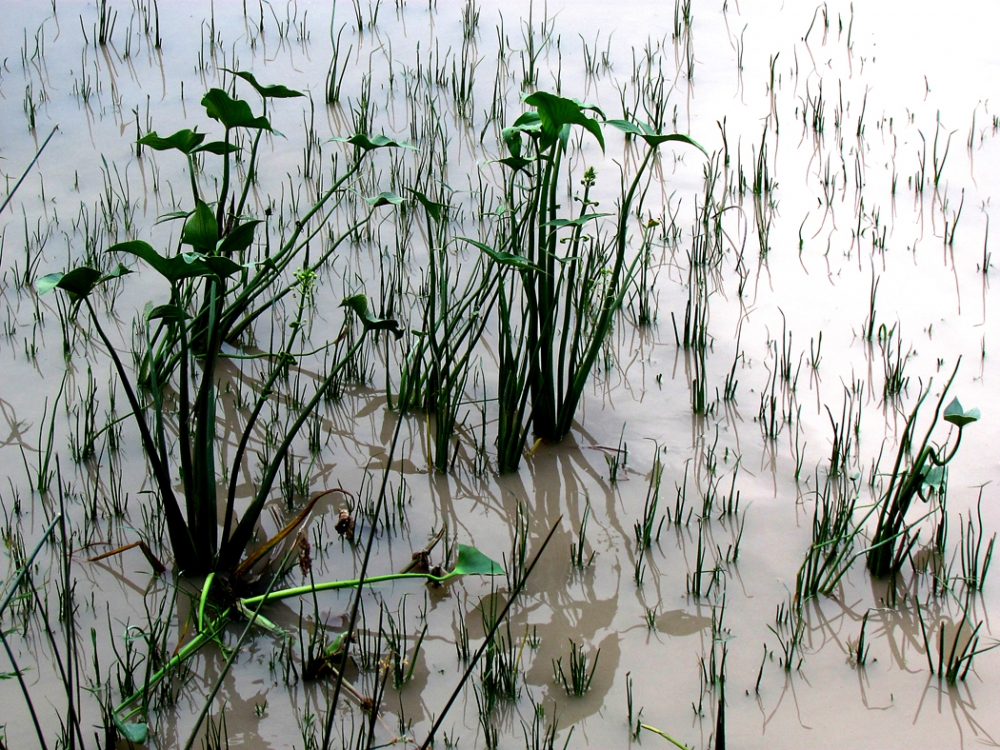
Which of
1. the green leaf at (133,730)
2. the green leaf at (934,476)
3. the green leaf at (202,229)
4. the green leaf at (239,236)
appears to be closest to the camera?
the green leaf at (133,730)

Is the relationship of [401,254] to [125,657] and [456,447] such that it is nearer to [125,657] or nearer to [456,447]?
[456,447]

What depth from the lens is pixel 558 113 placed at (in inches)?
89.4

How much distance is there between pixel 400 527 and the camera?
262 cm

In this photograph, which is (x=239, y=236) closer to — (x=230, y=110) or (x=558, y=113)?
(x=230, y=110)

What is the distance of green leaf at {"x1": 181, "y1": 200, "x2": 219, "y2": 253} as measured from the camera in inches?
80.6

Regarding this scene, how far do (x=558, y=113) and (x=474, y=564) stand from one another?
1147 millimetres

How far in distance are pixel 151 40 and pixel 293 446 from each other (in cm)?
418

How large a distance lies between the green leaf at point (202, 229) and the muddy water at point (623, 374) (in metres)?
0.83

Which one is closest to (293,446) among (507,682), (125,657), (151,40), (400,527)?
(400,527)

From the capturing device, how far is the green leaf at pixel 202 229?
6.72ft

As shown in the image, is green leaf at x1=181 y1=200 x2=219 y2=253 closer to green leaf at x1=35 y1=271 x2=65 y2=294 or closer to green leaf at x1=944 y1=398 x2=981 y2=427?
green leaf at x1=35 y1=271 x2=65 y2=294

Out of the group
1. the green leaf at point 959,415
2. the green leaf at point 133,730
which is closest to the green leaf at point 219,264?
the green leaf at point 133,730

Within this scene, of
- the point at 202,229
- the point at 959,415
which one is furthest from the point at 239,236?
the point at 959,415

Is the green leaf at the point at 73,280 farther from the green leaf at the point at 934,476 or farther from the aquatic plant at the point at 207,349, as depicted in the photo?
the green leaf at the point at 934,476
